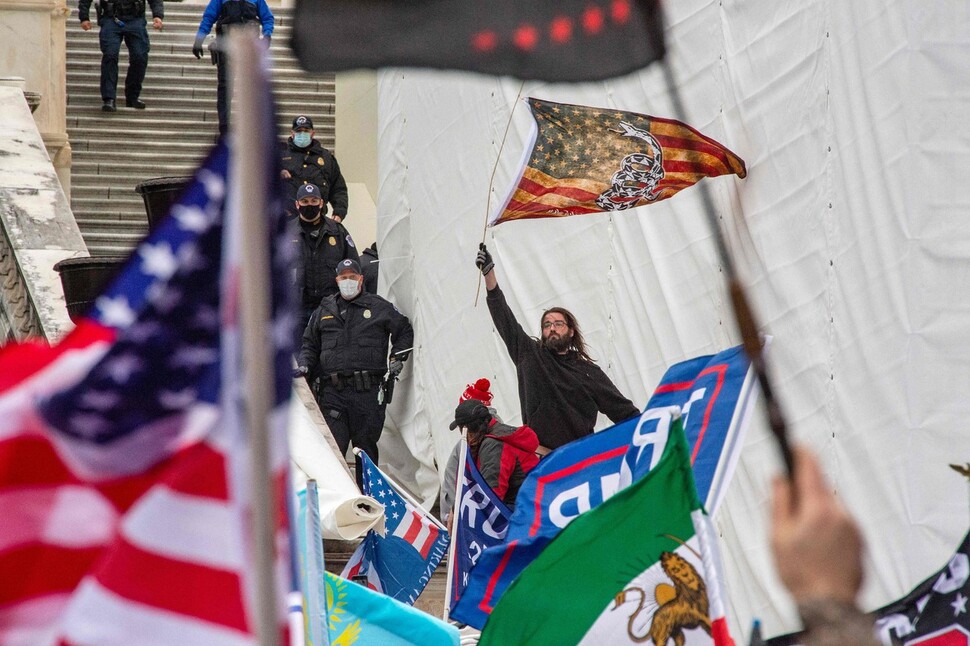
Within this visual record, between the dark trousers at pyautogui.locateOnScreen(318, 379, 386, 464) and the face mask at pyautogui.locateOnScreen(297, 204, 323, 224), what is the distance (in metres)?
1.66

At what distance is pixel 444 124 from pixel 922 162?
7.26m

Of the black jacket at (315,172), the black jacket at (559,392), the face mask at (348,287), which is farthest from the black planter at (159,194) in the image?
the black jacket at (315,172)

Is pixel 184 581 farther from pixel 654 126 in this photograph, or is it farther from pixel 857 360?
pixel 857 360

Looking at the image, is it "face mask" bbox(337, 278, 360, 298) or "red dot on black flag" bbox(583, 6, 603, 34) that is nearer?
"red dot on black flag" bbox(583, 6, 603, 34)

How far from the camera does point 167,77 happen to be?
19.8 meters

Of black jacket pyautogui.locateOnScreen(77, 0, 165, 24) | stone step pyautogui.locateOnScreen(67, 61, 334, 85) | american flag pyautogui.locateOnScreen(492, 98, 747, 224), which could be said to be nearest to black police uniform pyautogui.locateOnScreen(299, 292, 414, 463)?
american flag pyautogui.locateOnScreen(492, 98, 747, 224)

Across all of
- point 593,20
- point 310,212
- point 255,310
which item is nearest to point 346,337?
point 310,212

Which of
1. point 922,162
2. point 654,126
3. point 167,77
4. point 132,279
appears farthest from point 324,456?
point 167,77

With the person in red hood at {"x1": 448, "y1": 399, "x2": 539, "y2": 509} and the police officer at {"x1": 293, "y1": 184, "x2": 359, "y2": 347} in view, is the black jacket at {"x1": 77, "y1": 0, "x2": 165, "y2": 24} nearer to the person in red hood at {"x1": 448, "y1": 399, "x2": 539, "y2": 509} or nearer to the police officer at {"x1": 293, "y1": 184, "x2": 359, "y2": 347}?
the police officer at {"x1": 293, "y1": 184, "x2": 359, "y2": 347}

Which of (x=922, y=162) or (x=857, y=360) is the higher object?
(x=922, y=162)

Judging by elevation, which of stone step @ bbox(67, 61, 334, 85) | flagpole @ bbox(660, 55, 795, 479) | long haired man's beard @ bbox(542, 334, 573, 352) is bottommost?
flagpole @ bbox(660, 55, 795, 479)

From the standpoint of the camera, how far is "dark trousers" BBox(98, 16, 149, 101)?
18250mm

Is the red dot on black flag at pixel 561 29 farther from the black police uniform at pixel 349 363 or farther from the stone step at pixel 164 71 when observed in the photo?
the stone step at pixel 164 71

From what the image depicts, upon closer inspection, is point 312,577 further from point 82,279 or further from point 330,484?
point 82,279
